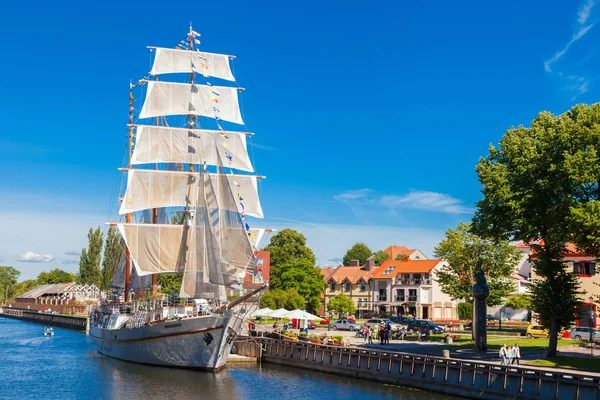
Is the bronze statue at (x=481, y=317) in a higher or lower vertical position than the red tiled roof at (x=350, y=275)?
lower

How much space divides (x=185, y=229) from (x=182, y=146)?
1169cm

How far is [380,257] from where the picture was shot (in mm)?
163250

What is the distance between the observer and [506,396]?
112ft

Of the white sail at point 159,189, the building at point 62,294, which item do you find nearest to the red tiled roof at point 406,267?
the white sail at point 159,189

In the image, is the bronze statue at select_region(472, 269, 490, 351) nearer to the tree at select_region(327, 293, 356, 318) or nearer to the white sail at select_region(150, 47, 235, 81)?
the white sail at select_region(150, 47, 235, 81)

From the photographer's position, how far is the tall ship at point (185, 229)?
165 feet

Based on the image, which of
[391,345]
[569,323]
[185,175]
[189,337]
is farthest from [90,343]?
[569,323]

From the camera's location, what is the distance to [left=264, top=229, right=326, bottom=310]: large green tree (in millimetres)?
102562

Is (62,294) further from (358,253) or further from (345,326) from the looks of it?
(345,326)

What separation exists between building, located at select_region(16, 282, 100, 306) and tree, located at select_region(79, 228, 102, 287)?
8799 mm

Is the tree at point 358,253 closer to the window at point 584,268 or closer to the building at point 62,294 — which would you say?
the building at point 62,294

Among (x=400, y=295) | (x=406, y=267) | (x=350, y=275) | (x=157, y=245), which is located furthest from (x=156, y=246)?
(x=350, y=275)

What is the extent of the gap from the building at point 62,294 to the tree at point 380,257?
2748 inches

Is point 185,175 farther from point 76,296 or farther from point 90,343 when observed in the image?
point 76,296
